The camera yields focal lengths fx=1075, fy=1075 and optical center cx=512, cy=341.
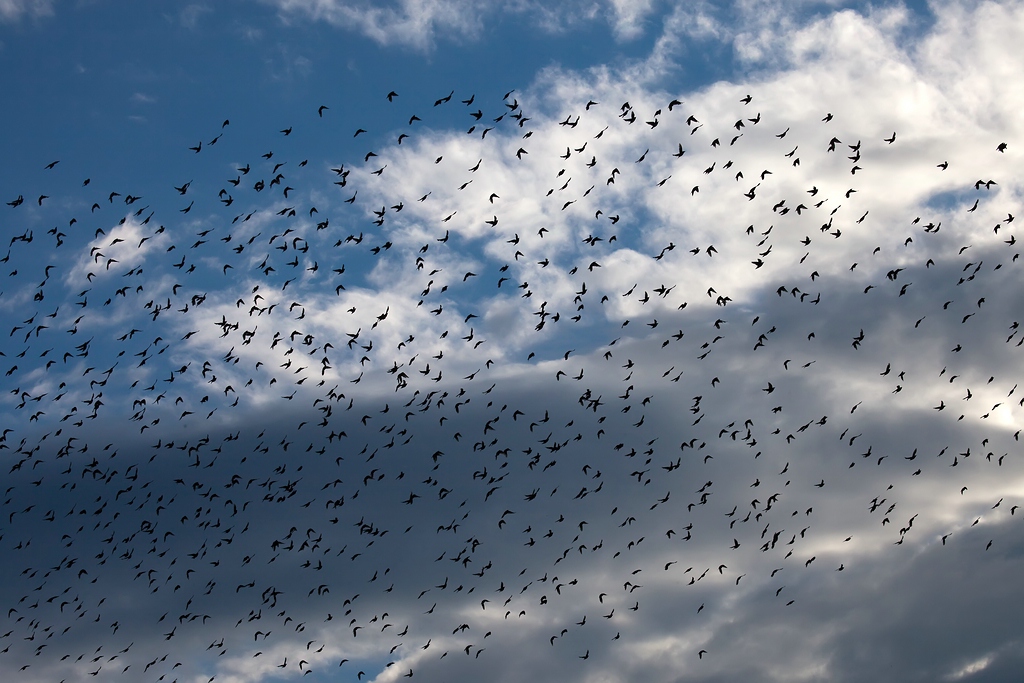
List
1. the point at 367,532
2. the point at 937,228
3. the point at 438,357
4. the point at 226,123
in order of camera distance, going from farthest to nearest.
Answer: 1. the point at 367,532
2. the point at 438,357
3. the point at 937,228
4. the point at 226,123

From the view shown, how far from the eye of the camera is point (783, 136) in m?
70.9

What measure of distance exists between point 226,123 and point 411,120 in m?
12.1

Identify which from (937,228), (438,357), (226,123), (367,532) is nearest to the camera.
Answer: (226,123)

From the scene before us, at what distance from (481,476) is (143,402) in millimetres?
29629

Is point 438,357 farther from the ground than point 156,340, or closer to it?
closer to it

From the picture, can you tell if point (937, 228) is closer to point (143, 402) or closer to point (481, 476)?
point (481, 476)

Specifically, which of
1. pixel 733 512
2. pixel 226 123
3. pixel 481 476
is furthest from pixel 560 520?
pixel 226 123

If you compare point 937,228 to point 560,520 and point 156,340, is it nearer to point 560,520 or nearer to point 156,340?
point 560,520

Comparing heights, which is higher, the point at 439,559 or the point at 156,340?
the point at 156,340

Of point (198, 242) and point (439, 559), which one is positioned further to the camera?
point (439, 559)

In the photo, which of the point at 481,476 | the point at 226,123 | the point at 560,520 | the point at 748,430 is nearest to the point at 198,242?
the point at 226,123

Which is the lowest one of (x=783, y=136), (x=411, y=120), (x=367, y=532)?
(x=367, y=532)

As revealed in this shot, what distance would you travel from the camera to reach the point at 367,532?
9600cm

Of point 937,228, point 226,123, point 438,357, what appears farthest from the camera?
point 438,357
